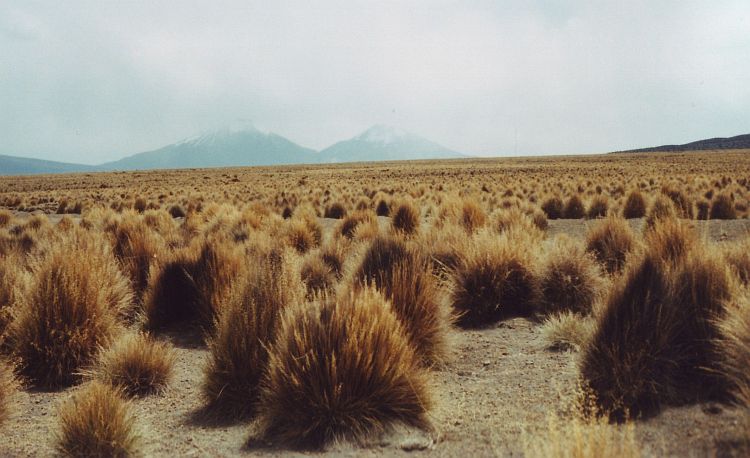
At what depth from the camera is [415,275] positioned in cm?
434

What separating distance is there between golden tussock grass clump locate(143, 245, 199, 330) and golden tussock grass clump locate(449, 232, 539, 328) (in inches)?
114

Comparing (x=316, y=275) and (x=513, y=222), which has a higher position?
(x=513, y=222)

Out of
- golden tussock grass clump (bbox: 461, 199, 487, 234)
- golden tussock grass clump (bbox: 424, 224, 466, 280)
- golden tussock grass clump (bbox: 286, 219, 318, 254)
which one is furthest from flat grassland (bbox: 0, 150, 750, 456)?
golden tussock grass clump (bbox: 461, 199, 487, 234)

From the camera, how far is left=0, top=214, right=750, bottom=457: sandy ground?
2529 millimetres

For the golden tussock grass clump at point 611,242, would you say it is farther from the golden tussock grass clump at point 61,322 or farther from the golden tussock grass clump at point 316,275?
the golden tussock grass clump at point 61,322

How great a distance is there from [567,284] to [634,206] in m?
9.03

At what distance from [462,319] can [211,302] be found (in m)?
2.60

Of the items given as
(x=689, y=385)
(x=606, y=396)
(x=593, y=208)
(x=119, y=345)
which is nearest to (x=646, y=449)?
(x=606, y=396)

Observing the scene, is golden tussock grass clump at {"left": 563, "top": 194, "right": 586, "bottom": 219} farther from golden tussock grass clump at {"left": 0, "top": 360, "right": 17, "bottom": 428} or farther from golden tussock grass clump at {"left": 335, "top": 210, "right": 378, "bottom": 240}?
golden tussock grass clump at {"left": 0, "top": 360, "right": 17, "bottom": 428}

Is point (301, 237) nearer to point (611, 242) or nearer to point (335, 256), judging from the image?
point (335, 256)

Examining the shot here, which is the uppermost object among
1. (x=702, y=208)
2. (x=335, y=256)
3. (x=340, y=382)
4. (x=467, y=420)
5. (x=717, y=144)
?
(x=717, y=144)

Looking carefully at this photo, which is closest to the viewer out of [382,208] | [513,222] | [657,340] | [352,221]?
[657,340]

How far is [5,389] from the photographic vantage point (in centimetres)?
330

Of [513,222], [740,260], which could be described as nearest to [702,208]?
[513,222]
